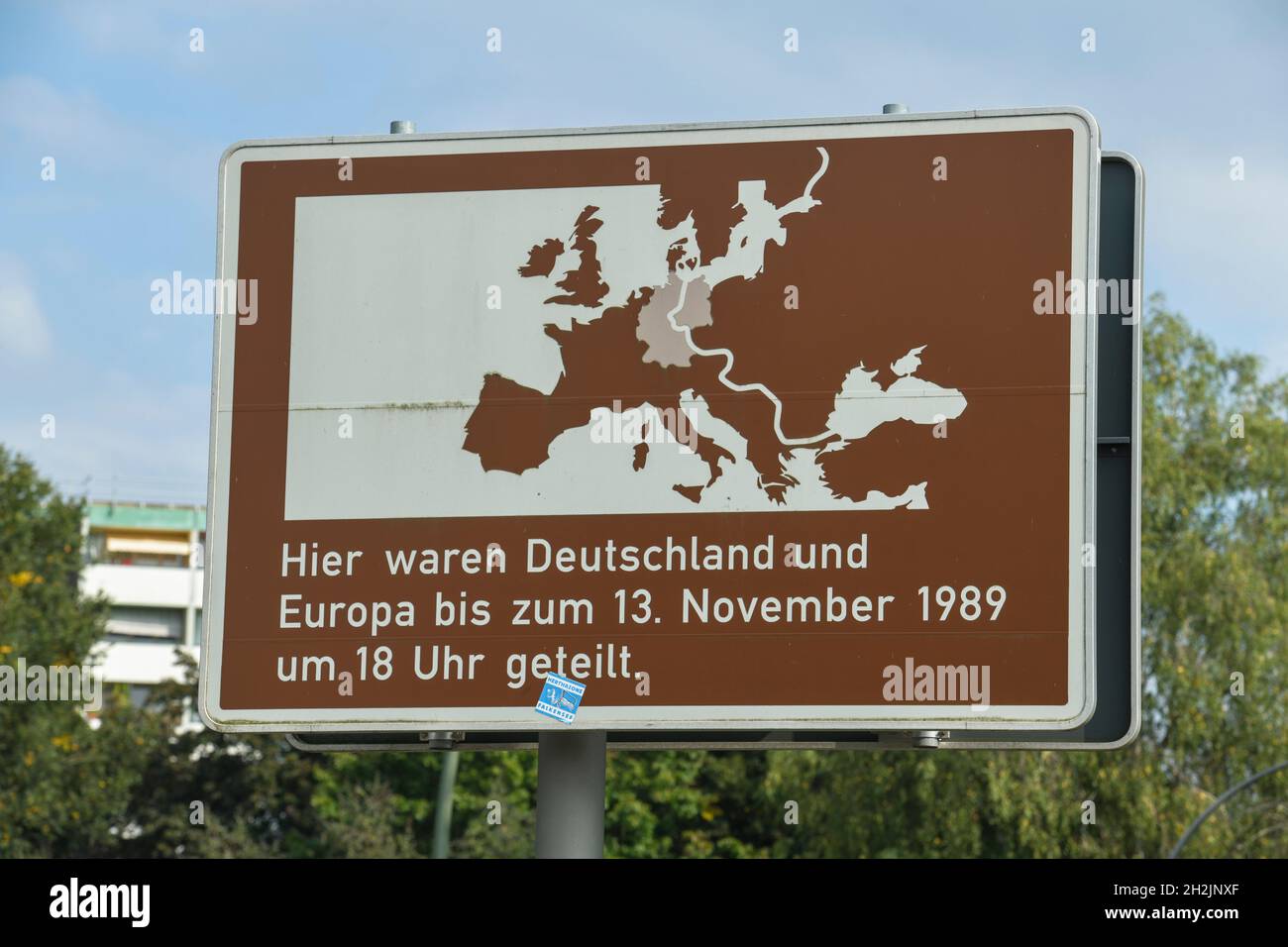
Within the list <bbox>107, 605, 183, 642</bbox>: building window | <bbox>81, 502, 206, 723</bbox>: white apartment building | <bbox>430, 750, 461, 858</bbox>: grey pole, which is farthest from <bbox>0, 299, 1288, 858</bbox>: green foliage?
<bbox>107, 605, 183, 642</bbox>: building window

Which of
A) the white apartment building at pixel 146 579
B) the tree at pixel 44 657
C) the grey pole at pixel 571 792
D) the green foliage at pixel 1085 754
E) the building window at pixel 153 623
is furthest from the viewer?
the building window at pixel 153 623

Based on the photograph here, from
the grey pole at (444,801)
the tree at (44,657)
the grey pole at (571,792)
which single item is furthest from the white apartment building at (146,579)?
the grey pole at (571,792)

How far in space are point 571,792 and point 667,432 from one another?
4.26ft

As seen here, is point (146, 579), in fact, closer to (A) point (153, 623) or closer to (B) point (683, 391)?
(A) point (153, 623)

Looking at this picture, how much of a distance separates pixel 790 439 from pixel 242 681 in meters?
2.11

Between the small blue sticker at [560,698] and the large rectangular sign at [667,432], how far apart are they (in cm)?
4

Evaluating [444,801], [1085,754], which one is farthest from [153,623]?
[1085,754]

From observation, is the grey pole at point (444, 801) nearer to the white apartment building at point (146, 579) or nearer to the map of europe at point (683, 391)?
the map of europe at point (683, 391)

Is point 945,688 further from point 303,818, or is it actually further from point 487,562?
point 303,818

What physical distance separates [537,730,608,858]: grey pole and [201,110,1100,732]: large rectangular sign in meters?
0.20

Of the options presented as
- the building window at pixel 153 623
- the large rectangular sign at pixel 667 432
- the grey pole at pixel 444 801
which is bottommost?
the grey pole at pixel 444 801

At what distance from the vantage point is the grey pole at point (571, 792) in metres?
5.81

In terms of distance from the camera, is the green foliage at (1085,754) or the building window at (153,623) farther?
the building window at (153,623)
